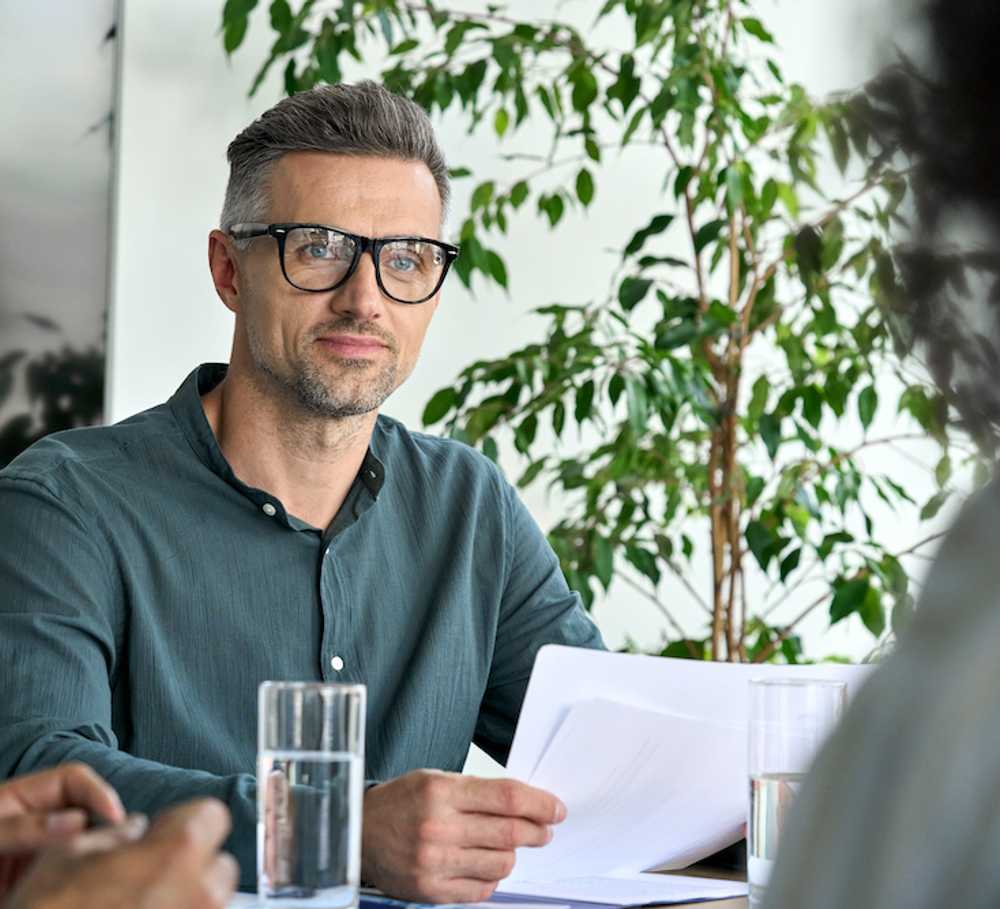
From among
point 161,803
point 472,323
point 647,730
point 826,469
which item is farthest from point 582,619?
point 472,323

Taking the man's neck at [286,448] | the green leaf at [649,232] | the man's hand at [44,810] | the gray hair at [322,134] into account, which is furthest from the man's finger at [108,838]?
the green leaf at [649,232]

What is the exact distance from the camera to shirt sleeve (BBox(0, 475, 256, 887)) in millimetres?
1323

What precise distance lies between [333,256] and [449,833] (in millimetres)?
818

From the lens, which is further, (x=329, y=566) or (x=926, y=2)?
(x=329, y=566)

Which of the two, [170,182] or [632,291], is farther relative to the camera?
[170,182]

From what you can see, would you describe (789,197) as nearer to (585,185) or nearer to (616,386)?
(585,185)

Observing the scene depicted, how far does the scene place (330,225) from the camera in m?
1.84

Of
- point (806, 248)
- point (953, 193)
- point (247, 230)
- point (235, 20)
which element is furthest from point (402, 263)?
point (953, 193)

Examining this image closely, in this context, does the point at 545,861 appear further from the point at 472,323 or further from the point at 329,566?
the point at 472,323

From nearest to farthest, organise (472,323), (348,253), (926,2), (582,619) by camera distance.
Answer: (926,2) → (348,253) → (582,619) → (472,323)

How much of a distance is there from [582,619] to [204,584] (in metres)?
0.51

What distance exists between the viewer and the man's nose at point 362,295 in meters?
1.83

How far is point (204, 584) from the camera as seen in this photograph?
1716 mm

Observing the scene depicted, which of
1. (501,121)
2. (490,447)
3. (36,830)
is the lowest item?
(36,830)
